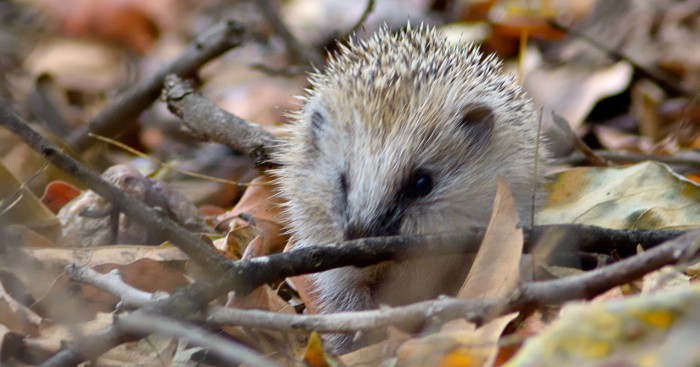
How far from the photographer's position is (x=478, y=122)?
176 inches

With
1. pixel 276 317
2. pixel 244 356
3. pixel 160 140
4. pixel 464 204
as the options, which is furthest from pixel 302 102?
pixel 160 140

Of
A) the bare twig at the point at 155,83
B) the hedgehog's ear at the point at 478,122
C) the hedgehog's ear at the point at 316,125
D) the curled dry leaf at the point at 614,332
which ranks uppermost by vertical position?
the bare twig at the point at 155,83

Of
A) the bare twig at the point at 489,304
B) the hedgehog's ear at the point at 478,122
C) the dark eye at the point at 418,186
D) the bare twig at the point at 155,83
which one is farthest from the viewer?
the bare twig at the point at 155,83

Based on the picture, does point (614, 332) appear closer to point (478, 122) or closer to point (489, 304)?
point (489, 304)

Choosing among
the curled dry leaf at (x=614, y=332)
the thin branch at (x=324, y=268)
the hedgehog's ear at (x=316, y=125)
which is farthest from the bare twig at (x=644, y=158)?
the curled dry leaf at (x=614, y=332)

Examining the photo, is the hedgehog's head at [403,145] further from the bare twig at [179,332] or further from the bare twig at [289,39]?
the bare twig at [289,39]

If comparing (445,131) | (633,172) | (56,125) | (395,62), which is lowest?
(633,172)

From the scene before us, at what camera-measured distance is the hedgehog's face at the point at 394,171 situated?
3.97 meters

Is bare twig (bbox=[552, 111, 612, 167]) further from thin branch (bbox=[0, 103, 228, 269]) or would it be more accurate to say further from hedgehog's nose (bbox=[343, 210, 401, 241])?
thin branch (bbox=[0, 103, 228, 269])

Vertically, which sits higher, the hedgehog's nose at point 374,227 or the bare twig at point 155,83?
the bare twig at point 155,83

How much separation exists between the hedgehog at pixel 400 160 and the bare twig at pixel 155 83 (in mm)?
1504

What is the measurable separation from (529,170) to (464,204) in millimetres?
460

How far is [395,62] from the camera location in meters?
4.45

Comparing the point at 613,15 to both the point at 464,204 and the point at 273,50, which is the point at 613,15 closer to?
the point at 273,50
